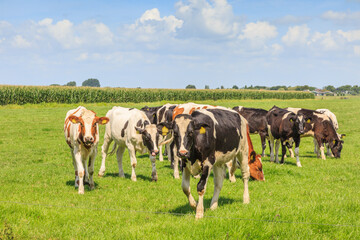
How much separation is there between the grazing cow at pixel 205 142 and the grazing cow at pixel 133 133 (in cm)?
367

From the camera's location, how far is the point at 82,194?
33.0 ft

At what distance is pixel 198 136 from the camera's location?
730 centimetres

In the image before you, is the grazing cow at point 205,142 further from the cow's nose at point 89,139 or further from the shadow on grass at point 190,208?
the cow's nose at point 89,139

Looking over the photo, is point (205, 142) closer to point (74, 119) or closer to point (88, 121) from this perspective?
point (88, 121)

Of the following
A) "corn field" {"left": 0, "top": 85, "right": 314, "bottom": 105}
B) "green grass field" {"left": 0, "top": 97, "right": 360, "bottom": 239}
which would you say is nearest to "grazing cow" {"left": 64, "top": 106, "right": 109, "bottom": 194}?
"green grass field" {"left": 0, "top": 97, "right": 360, "bottom": 239}

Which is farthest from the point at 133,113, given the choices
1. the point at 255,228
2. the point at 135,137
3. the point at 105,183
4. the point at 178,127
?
the point at 255,228

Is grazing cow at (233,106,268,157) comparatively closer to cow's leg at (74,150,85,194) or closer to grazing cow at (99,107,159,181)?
grazing cow at (99,107,159,181)

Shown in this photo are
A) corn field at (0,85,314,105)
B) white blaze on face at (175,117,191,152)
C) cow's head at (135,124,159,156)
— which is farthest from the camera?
corn field at (0,85,314,105)

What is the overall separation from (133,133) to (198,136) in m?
5.47

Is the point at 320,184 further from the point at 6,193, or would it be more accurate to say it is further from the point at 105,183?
the point at 6,193

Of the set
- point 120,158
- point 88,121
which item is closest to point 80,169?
point 88,121

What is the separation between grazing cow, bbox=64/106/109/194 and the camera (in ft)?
33.0

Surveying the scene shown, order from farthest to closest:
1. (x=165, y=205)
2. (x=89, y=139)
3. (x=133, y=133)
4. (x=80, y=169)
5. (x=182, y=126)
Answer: (x=133, y=133) < (x=80, y=169) < (x=89, y=139) < (x=165, y=205) < (x=182, y=126)

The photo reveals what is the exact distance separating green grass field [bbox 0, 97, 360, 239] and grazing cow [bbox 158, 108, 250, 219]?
0.70 metres
